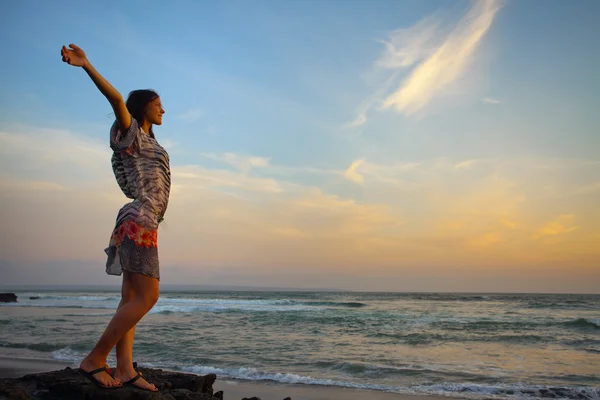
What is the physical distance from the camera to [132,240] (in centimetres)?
276

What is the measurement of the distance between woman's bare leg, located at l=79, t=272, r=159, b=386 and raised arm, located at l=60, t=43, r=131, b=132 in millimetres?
921

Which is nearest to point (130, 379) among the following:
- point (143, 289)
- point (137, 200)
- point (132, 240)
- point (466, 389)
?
point (143, 289)

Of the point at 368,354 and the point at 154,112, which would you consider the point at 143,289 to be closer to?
the point at 154,112

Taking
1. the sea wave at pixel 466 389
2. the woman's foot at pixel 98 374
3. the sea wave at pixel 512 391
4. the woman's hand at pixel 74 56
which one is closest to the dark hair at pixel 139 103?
the woman's hand at pixel 74 56

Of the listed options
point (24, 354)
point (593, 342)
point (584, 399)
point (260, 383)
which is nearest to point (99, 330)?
point (24, 354)

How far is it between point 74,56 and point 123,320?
4.84 ft

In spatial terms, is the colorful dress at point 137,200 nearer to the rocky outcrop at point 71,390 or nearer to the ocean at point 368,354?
the rocky outcrop at point 71,390

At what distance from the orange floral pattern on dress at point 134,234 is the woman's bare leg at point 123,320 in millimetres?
201

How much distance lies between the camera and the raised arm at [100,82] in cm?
232

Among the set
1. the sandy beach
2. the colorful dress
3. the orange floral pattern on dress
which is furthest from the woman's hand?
the sandy beach

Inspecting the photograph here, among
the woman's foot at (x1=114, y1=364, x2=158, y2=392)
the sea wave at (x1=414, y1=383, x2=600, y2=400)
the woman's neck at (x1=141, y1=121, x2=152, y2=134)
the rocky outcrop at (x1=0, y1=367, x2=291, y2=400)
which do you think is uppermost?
the woman's neck at (x1=141, y1=121, x2=152, y2=134)

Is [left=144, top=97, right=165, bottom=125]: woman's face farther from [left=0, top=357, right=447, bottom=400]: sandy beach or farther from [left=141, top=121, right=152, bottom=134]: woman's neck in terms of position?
[left=0, top=357, right=447, bottom=400]: sandy beach

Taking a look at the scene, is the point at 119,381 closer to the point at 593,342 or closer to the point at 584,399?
the point at 584,399

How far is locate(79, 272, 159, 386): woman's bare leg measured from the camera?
2746 mm
